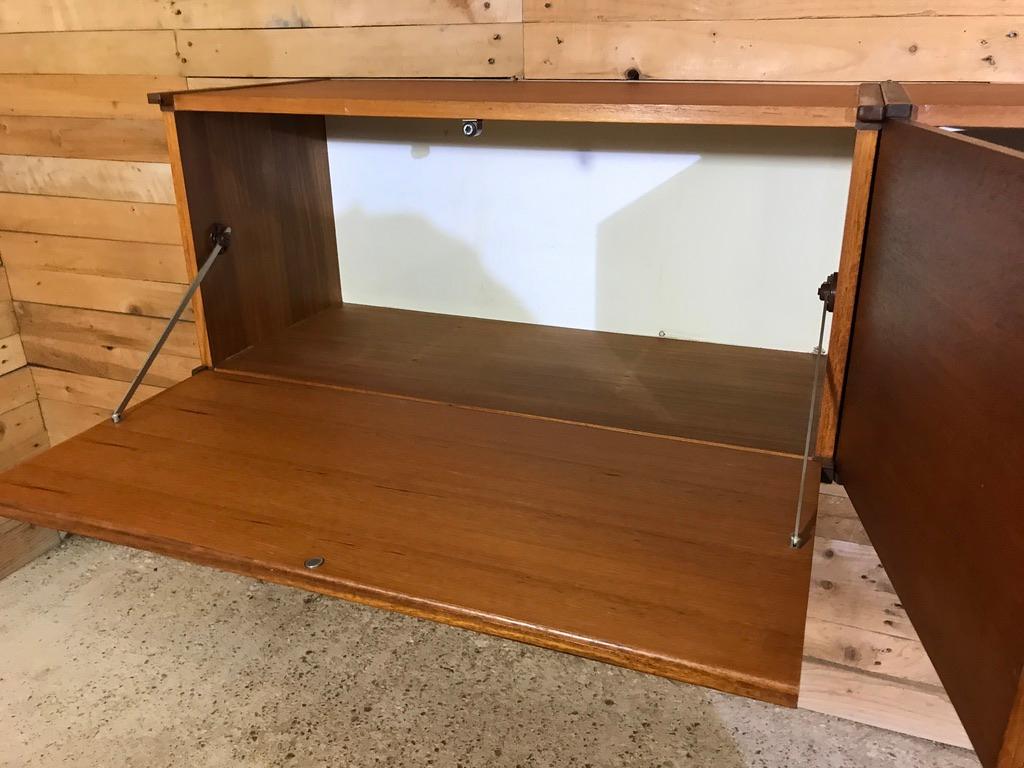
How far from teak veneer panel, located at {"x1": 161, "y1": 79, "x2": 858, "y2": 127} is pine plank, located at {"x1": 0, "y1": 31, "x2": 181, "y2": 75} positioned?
493mm

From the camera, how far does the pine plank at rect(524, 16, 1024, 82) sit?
112cm

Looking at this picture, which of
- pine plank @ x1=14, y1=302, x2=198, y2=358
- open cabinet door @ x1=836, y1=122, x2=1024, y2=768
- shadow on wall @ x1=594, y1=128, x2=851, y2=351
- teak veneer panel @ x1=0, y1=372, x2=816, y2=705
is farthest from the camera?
pine plank @ x1=14, y1=302, x2=198, y2=358

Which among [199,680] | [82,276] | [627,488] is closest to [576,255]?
[627,488]

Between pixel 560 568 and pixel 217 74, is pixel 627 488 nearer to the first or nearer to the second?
pixel 560 568

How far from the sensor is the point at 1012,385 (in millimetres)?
519

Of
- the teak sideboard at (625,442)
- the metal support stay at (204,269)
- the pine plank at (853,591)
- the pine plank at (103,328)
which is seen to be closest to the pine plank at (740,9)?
the teak sideboard at (625,442)

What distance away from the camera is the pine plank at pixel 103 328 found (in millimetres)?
1928

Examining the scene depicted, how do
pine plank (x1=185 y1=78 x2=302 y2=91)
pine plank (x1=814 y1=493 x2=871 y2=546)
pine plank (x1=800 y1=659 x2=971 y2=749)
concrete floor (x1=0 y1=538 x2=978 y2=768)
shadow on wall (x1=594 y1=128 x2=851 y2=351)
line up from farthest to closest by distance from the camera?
pine plank (x1=185 y1=78 x2=302 y2=91)
concrete floor (x1=0 y1=538 x2=978 y2=768)
shadow on wall (x1=594 y1=128 x2=851 y2=351)
pine plank (x1=800 y1=659 x2=971 y2=749)
pine plank (x1=814 y1=493 x2=871 y2=546)


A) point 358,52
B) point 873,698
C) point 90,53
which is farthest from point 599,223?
point 90,53

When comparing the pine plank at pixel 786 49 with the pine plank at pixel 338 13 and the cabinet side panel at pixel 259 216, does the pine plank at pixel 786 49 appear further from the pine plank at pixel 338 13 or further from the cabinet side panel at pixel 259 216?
the cabinet side panel at pixel 259 216

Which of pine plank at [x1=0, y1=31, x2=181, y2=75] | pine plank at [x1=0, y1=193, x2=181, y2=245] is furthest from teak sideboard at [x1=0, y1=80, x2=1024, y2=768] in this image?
pine plank at [x1=0, y1=193, x2=181, y2=245]

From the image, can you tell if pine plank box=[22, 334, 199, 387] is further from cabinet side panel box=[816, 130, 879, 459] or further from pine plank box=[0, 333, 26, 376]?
cabinet side panel box=[816, 130, 879, 459]

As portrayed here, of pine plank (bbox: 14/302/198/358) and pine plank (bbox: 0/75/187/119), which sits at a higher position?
pine plank (bbox: 0/75/187/119)

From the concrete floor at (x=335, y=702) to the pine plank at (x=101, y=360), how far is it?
1.67ft
